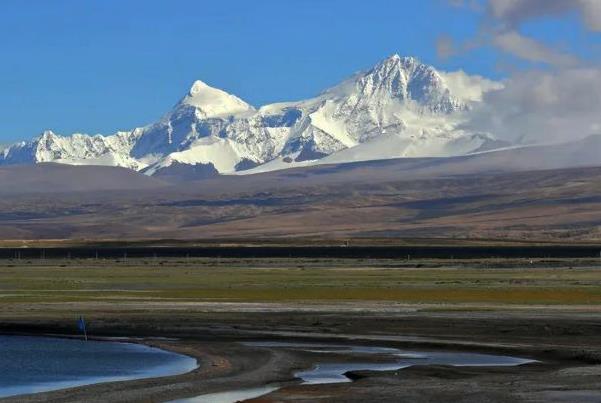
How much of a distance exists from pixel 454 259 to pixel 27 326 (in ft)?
315

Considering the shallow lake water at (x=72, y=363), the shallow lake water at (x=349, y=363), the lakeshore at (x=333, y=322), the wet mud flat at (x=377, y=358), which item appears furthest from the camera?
the shallow lake water at (x=72, y=363)

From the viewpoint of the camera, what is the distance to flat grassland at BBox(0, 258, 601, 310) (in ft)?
264

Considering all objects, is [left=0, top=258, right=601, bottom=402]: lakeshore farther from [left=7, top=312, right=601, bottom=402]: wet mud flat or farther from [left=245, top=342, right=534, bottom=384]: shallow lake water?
[left=245, top=342, right=534, bottom=384]: shallow lake water

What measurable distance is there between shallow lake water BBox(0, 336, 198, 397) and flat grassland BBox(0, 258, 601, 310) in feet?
72.4

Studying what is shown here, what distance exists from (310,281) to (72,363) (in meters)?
55.3

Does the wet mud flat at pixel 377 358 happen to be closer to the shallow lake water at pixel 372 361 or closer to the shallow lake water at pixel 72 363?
the shallow lake water at pixel 372 361

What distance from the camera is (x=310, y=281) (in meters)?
103

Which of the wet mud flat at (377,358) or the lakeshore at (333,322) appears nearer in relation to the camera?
the wet mud flat at (377,358)

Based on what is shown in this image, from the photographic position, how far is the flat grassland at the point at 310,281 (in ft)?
264

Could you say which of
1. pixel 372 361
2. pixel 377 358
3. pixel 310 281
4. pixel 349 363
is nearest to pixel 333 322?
pixel 377 358

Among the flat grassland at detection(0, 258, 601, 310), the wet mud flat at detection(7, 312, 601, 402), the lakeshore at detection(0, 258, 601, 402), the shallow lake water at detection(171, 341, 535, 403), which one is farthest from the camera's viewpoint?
the flat grassland at detection(0, 258, 601, 310)

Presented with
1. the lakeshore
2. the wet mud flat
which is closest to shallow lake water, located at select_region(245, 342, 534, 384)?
the wet mud flat

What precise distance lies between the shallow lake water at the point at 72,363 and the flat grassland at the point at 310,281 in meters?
22.1

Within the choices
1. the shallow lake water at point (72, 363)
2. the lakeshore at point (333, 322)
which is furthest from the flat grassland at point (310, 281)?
the shallow lake water at point (72, 363)
